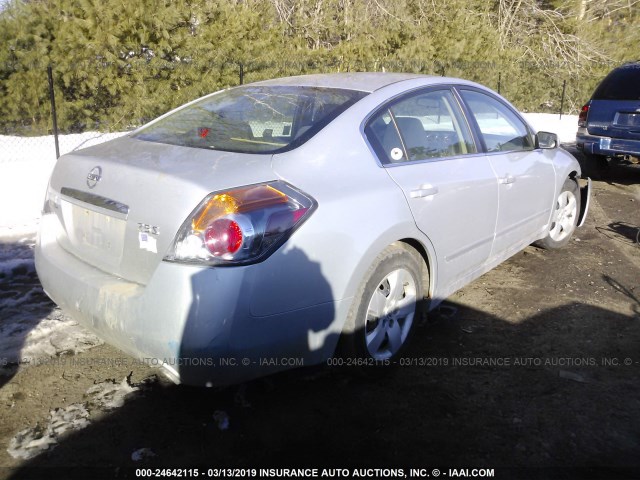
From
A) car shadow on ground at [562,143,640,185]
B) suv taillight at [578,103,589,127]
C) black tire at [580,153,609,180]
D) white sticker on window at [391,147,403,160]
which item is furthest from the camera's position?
black tire at [580,153,609,180]

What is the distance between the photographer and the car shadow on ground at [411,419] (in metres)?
2.54

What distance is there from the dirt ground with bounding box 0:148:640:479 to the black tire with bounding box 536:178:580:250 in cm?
134

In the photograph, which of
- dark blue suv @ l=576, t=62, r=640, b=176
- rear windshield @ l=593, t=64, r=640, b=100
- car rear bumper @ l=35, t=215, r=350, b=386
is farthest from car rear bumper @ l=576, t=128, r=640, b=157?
car rear bumper @ l=35, t=215, r=350, b=386

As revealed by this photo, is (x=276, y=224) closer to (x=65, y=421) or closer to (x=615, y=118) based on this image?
(x=65, y=421)

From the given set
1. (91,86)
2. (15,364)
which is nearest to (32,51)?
(91,86)

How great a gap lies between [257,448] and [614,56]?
1060 inches

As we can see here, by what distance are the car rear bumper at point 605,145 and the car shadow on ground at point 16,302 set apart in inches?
302

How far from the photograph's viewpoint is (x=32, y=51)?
9.52 metres

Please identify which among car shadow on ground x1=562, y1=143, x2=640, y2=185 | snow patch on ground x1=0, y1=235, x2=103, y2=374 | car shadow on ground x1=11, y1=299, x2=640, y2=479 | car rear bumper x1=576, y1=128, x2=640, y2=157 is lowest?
car shadow on ground x1=11, y1=299, x2=640, y2=479

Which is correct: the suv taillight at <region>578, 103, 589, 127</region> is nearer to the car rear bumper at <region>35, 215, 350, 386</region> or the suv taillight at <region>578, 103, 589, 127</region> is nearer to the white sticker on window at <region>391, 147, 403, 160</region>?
the white sticker on window at <region>391, 147, 403, 160</region>

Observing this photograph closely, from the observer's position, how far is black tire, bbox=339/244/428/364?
289 centimetres

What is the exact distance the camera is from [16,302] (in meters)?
4.05

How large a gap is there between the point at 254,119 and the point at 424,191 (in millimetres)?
1071

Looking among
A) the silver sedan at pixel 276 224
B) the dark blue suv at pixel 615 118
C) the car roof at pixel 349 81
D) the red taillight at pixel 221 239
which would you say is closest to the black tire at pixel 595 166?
the dark blue suv at pixel 615 118
